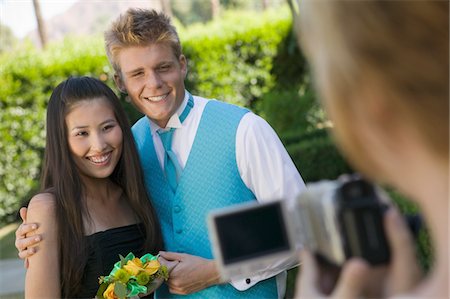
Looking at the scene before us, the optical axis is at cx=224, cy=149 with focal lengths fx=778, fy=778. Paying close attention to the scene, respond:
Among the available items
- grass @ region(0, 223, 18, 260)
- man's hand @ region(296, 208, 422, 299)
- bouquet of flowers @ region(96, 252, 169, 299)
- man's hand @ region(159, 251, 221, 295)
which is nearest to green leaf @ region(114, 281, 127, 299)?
bouquet of flowers @ region(96, 252, 169, 299)

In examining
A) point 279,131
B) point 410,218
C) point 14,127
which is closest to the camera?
point 410,218

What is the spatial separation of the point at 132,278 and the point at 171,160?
0.48 metres

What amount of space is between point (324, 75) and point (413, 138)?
0.13 m

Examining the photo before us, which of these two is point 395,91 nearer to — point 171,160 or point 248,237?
point 248,237

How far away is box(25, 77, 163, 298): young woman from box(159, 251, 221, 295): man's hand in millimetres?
204

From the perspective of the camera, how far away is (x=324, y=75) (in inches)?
35.7

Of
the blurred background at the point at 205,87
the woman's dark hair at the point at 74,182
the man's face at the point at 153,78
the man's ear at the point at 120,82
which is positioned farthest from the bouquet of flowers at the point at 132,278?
the blurred background at the point at 205,87

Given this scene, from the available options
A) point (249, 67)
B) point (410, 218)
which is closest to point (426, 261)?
point (410, 218)

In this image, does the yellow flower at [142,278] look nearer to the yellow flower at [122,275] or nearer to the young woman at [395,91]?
the yellow flower at [122,275]

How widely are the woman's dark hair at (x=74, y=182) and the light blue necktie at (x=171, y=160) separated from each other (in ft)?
0.40

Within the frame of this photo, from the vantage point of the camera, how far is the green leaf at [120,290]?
2.54 metres

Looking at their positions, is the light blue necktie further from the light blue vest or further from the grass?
the grass

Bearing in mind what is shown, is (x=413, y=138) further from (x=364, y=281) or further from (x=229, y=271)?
(x=229, y=271)

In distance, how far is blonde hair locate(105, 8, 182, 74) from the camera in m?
2.81
